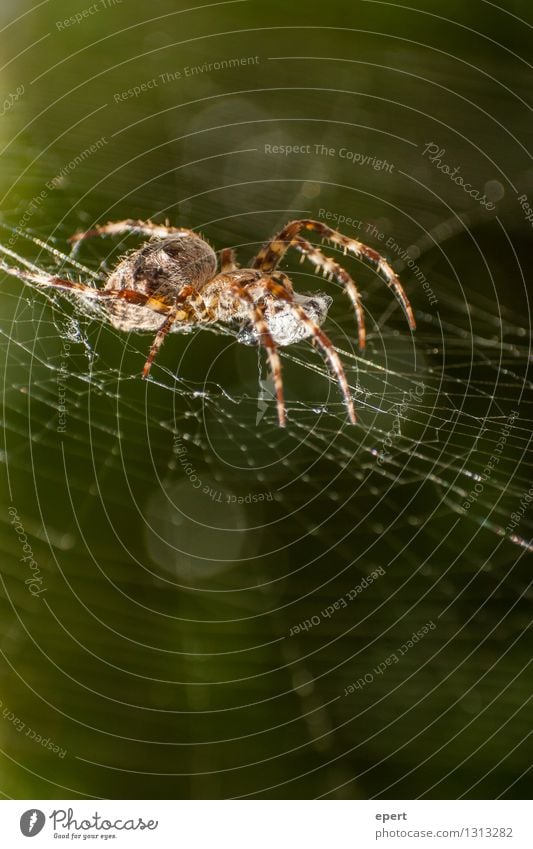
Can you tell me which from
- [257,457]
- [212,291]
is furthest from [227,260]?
[257,457]

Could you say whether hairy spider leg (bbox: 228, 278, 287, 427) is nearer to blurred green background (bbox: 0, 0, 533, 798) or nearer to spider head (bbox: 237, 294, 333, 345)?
spider head (bbox: 237, 294, 333, 345)

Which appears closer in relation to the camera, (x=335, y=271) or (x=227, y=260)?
(x=335, y=271)

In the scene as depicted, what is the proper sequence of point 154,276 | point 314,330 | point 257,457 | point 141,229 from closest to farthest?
point 314,330 < point 154,276 < point 141,229 < point 257,457

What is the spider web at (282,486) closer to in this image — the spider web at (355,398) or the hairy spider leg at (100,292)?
the spider web at (355,398)

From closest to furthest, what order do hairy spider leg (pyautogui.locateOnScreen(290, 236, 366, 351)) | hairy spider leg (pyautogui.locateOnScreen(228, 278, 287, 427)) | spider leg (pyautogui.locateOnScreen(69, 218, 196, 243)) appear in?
hairy spider leg (pyautogui.locateOnScreen(228, 278, 287, 427)) → hairy spider leg (pyautogui.locateOnScreen(290, 236, 366, 351)) → spider leg (pyautogui.locateOnScreen(69, 218, 196, 243))

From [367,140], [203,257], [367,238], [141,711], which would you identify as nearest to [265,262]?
[203,257]

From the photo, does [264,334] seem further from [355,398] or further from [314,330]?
[355,398]

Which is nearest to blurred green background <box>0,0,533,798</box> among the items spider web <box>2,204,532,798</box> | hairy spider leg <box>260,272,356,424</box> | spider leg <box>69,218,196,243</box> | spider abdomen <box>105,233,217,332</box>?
spider web <box>2,204,532,798</box>

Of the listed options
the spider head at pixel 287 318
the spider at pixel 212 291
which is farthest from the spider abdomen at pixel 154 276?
the spider head at pixel 287 318
